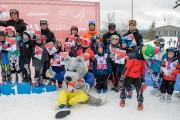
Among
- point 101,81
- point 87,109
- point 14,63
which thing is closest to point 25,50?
point 14,63

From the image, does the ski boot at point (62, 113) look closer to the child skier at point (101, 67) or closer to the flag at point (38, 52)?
the child skier at point (101, 67)

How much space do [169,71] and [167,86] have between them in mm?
366

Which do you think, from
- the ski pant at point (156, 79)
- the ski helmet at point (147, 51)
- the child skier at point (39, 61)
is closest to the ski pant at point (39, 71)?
the child skier at point (39, 61)

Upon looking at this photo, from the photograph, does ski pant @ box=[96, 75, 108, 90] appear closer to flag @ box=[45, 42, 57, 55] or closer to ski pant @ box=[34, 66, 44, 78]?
flag @ box=[45, 42, 57, 55]

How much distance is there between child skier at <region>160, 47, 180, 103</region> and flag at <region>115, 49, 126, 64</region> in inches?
34.6

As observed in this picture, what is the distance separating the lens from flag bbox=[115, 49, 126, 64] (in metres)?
5.28

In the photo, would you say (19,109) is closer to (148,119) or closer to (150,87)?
(148,119)

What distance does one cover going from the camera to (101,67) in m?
5.45

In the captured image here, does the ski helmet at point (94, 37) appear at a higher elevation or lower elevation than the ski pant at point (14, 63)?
higher

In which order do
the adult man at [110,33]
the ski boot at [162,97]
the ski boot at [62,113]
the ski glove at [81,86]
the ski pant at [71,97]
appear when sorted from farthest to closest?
the adult man at [110,33] < the ski boot at [162,97] < the ski glove at [81,86] < the ski pant at [71,97] < the ski boot at [62,113]

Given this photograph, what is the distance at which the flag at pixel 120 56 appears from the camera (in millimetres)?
5281

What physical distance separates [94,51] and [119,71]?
0.77m

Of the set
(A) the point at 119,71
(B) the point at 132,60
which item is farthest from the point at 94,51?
(B) the point at 132,60

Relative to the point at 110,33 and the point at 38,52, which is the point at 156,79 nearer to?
the point at 110,33
